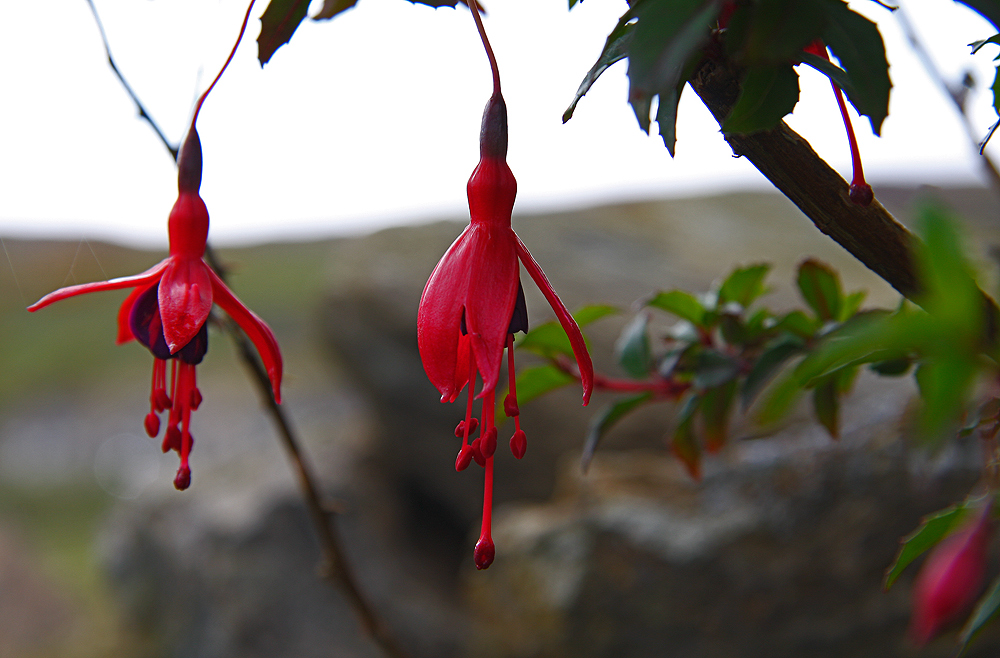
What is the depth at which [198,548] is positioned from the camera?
1303 mm

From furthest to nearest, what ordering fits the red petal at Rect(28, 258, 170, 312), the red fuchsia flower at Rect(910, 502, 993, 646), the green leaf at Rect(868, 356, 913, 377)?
the green leaf at Rect(868, 356, 913, 377) < the red petal at Rect(28, 258, 170, 312) < the red fuchsia flower at Rect(910, 502, 993, 646)

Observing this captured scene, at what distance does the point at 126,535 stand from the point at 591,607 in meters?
1.26

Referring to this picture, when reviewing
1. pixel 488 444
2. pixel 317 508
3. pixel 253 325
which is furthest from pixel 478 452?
pixel 317 508

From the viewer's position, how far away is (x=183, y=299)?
26 centimetres

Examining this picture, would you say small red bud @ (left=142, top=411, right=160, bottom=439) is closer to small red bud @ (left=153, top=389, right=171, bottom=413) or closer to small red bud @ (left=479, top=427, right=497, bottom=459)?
small red bud @ (left=153, top=389, right=171, bottom=413)

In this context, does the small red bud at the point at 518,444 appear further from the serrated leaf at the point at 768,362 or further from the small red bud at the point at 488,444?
the serrated leaf at the point at 768,362

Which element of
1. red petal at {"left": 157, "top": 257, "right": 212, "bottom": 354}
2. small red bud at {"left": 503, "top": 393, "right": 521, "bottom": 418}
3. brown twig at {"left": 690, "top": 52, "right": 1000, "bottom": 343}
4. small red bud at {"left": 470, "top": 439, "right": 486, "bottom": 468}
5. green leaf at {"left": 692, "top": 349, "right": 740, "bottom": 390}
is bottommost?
green leaf at {"left": 692, "top": 349, "right": 740, "bottom": 390}

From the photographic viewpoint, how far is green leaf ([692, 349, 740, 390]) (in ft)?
1.31

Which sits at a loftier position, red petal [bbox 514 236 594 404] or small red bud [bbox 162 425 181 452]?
red petal [bbox 514 236 594 404]

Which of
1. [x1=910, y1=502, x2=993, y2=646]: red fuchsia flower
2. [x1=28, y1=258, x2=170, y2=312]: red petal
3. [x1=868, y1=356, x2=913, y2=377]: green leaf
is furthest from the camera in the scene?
[x1=868, y1=356, x2=913, y2=377]: green leaf

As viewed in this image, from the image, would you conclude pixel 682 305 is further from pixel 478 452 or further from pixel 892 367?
pixel 478 452

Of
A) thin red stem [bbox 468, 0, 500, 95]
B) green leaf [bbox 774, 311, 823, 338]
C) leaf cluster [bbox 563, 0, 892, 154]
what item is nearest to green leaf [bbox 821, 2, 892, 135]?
leaf cluster [bbox 563, 0, 892, 154]

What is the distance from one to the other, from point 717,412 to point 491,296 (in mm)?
279

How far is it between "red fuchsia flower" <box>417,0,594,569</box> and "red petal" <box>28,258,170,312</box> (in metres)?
0.12
